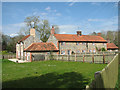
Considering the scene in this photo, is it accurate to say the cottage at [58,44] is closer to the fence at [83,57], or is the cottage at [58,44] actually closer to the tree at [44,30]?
the fence at [83,57]

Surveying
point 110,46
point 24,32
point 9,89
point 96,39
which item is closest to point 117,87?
point 9,89

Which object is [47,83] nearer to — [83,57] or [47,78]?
[47,78]

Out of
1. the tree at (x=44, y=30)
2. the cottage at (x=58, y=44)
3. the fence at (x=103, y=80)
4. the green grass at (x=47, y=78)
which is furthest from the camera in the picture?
the tree at (x=44, y=30)

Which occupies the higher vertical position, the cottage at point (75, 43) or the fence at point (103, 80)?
the cottage at point (75, 43)

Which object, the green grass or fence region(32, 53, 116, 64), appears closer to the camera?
the green grass

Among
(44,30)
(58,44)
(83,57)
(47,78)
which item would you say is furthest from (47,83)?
(44,30)

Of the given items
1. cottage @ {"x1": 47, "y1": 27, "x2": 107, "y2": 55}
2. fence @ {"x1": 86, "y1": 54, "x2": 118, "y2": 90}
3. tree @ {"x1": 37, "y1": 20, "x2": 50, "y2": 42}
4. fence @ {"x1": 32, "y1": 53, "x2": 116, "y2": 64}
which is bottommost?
fence @ {"x1": 32, "y1": 53, "x2": 116, "y2": 64}

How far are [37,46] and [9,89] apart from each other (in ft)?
77.8

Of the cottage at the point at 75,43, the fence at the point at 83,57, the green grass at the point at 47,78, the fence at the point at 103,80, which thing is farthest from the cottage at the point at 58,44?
the fence at the point at 103,80

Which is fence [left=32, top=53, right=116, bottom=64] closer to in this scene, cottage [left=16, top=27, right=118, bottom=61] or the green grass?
cottage [left=16, top=27, right=118, bottom=61]

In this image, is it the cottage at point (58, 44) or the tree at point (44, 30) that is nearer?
the cottage at point (58, 44)

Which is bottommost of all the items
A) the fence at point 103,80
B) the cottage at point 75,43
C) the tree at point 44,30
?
the fence at point 103,80

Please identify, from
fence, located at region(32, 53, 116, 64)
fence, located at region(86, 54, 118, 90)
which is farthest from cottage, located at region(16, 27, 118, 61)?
fence, located at region(86, 54, 118, 90)

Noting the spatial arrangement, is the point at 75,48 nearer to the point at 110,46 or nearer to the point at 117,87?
the point at 110,46
